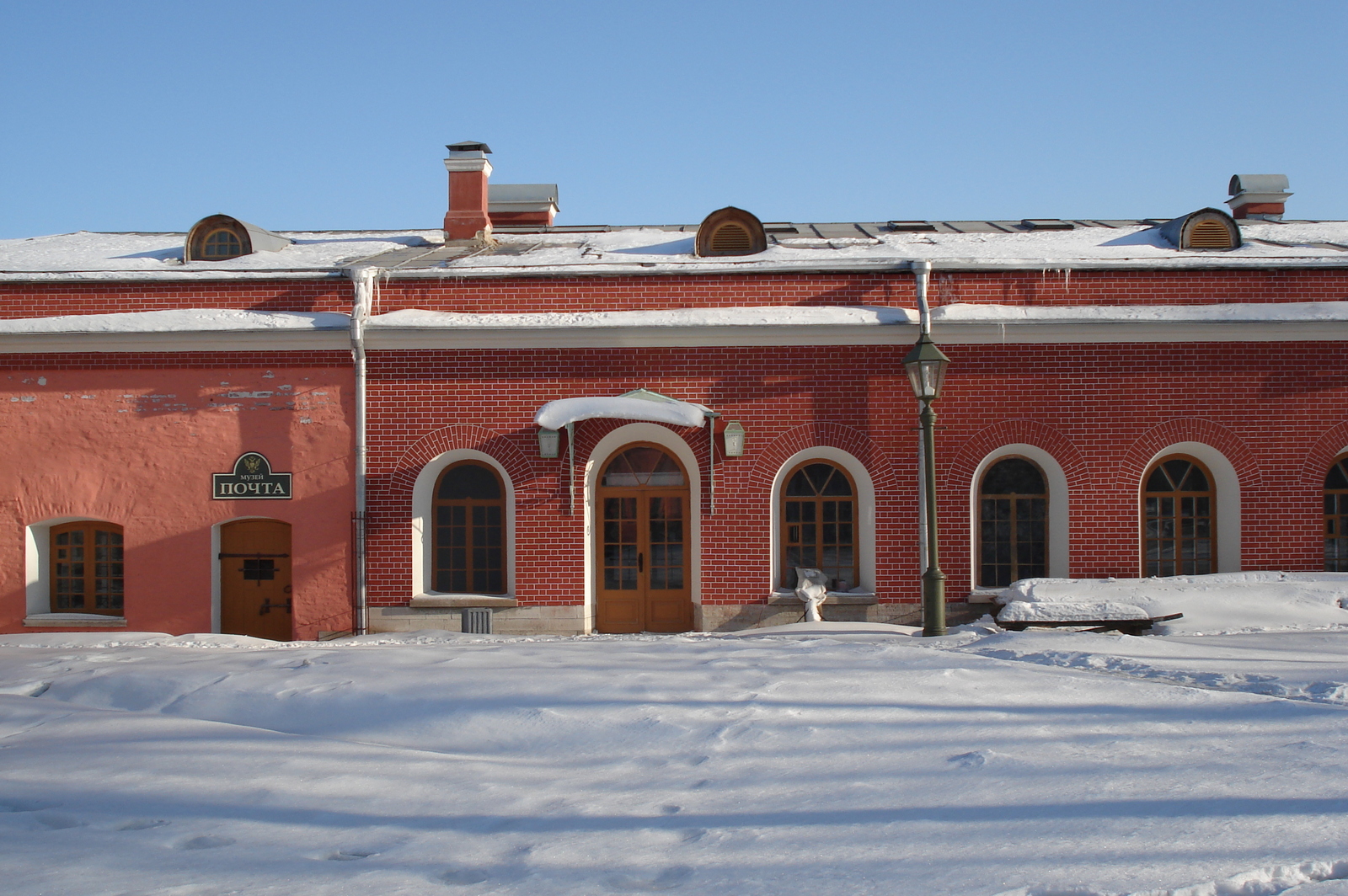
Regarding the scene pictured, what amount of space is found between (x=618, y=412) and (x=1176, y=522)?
6.63 meters

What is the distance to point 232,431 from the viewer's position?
1095cm

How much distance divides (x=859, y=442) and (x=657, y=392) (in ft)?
7.85

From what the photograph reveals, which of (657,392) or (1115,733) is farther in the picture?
(657,392)

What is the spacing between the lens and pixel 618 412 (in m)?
10.2

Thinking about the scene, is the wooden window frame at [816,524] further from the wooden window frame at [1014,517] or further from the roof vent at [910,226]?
the roof vent at [910,226]

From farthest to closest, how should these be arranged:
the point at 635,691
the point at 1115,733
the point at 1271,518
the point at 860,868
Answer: the point at 1271,518 < the point at 635,691 < the point at 1115,733 < the point at 860,868

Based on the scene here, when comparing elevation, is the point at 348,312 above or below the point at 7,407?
above

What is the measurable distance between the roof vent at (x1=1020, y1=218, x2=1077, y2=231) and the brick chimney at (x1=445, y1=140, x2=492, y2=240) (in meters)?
8.76

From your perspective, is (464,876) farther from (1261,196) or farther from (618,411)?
(1261,196)

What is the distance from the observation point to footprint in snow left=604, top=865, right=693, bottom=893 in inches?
132

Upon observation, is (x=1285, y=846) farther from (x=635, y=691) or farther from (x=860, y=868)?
(x=635, y=691)

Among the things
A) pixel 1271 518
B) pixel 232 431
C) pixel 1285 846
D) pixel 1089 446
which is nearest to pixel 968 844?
pixel 1285 846

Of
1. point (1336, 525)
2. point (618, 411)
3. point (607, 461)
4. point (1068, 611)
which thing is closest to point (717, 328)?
point (618, 411)

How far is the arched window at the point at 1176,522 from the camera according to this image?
11.0 meters
